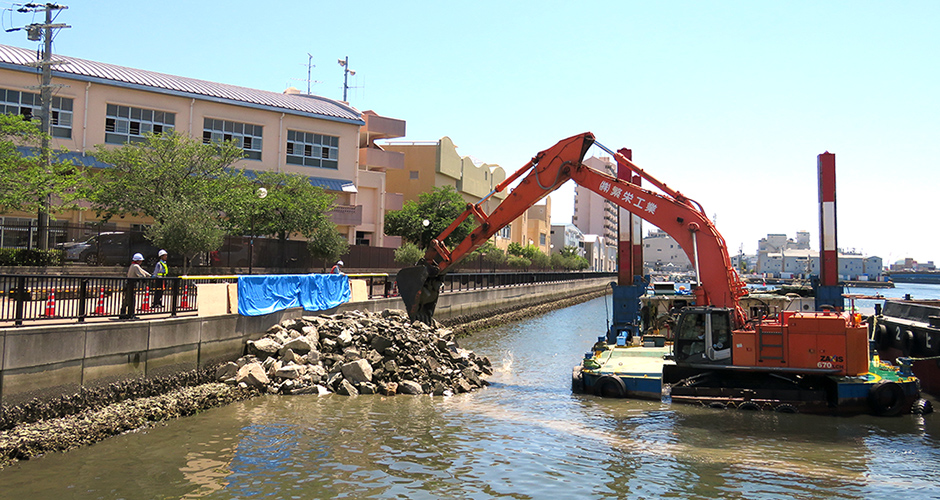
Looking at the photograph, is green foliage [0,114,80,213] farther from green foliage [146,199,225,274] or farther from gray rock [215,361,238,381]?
gray rock [215,361,238,381]

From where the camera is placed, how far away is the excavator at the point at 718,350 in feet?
49.9

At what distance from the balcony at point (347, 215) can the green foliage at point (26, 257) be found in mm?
22224

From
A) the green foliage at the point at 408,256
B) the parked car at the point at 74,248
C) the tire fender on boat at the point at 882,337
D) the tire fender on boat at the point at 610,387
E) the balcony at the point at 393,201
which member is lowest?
the tire fender on boat at the point at 610,387

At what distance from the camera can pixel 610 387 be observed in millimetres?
16781

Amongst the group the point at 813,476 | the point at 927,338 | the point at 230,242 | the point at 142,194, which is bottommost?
the point at 813,476

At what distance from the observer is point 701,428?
563 inches

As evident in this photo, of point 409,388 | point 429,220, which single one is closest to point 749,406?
point 409,388

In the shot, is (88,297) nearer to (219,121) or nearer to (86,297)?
(86,297)

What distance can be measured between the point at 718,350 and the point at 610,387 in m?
2.69

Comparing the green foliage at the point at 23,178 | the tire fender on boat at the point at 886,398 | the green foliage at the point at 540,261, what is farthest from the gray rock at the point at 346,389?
the green foliage at the point at 540,261

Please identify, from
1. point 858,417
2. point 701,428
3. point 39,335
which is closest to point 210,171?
point 39,335

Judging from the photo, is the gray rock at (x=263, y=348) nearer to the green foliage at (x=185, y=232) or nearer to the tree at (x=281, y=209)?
the green foliage at (x=185, y=232)

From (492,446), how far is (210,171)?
23820mm

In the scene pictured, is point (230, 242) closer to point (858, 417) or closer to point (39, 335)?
point (39, 335)
